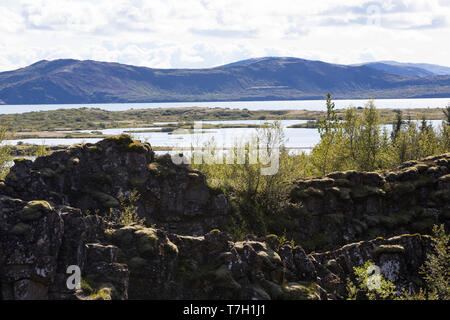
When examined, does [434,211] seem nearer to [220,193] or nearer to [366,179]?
[366,179]

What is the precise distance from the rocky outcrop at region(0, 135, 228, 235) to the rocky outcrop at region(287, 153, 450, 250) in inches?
398

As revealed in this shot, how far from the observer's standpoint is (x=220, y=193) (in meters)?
53.8

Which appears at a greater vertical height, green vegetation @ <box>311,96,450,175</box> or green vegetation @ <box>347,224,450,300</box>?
green vegetation @ <box>311,96,450,175</box>

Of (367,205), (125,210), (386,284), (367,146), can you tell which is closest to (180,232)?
(125,210)

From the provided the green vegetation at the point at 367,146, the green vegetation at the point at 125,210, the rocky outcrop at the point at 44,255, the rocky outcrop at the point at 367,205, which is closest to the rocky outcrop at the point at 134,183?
the green vegetation at the point at 125,210

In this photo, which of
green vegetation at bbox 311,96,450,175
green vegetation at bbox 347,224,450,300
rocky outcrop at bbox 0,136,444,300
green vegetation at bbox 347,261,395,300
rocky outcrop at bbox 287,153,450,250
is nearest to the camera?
rocky outcrop at bbox 0,136,444,300

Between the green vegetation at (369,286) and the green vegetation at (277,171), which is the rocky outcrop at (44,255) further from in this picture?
the green vegetation at (277,171)

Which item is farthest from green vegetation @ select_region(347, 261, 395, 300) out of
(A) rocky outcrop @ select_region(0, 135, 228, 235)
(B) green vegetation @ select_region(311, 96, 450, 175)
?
(B) green vegetation @ select_region(311, 96, 450, 175)

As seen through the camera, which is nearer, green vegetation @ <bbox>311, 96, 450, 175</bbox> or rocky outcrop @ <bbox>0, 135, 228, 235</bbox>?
rocky outcrop @ <bbox>0, 135, 228, 235</bbox>

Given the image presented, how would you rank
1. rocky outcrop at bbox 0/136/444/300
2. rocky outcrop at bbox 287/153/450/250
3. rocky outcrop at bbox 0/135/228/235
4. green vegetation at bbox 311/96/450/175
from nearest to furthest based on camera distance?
rocky outcrop at bbox 0/136/444/300, rocky outcrop at bbox 0/135/228/235, rocky outcrop at bbox 287/153/450/250, green vegetation at bbox 311/96/450/175

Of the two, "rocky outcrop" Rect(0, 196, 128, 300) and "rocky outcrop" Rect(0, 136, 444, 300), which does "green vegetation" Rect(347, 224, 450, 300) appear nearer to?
"rocky outcrop" Rect(0, 136, 444, 300)

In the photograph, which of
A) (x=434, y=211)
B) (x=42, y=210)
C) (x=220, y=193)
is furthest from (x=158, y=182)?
(x=434, y=211)

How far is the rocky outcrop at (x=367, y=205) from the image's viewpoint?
5366cm

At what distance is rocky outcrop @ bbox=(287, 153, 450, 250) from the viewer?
5366cm
